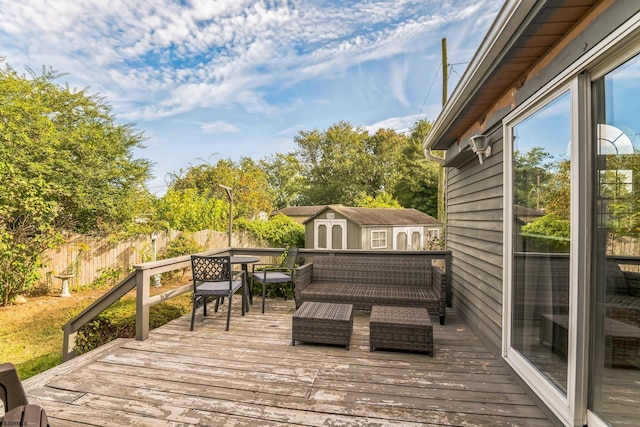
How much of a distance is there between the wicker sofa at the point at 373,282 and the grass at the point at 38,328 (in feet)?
6.53

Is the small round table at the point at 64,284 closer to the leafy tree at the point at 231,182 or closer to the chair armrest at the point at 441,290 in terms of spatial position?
the chair armrest at the point at 441,290

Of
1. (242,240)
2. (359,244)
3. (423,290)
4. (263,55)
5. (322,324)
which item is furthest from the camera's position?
(359,244)

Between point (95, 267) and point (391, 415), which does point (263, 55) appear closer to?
point (95, 267)

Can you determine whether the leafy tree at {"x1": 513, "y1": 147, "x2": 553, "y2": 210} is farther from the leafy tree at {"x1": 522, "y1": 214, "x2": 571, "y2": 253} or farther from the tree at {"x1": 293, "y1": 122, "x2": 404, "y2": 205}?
the tree at {"x1": 293, "y1": 122, "x2": 404, "y2": 205}

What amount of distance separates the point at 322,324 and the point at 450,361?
3.96 feet

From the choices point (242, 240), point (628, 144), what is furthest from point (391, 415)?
point (242, 240)

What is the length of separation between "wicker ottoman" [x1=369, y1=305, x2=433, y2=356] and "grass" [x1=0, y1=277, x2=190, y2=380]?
117 inches

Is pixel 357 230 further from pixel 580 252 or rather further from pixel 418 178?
pixel 580 252

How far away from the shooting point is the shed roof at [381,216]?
43.9 feet

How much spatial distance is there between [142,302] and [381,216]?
40.5 ft

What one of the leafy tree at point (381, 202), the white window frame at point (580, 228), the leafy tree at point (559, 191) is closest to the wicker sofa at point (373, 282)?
the leafy tree at point (559, 191)

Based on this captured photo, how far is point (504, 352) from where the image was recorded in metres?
2.53

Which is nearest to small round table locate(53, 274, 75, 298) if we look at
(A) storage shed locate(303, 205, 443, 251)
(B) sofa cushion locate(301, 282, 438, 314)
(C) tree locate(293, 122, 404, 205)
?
A: (B) sofa cushion locate(301, 282, 438, 314)

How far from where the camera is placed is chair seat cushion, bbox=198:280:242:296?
11.9 feet
